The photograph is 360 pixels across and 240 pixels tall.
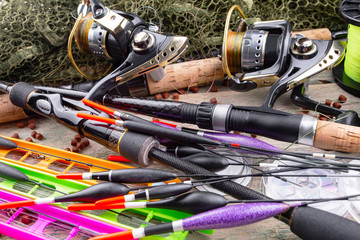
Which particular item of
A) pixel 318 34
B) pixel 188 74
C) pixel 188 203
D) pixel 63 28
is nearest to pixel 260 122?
pixel 188 203

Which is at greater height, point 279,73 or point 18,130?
point 279,73

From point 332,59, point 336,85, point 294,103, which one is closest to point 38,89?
point 294,103

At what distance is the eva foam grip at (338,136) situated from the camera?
1078 mm

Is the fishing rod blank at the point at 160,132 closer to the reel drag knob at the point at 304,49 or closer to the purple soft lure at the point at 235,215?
the purple soft lure at the point at 235,215

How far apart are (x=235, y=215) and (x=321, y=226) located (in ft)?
0.60

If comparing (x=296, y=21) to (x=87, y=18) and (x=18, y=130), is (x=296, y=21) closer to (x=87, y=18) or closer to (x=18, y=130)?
(x=87, y=18)

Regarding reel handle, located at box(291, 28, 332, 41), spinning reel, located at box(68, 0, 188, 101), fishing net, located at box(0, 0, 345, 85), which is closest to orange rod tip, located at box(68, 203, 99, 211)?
spinning reel, located at box(68, 0, 188, 101)

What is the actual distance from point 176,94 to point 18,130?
67cm

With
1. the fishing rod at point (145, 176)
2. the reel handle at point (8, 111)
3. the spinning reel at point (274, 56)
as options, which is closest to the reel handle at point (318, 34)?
the spinning reel at point (274, 56)

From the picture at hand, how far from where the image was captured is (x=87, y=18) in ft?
4.98

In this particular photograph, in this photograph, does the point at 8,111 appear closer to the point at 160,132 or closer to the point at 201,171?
the point at 160,132

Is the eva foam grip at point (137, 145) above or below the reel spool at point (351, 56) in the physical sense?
below

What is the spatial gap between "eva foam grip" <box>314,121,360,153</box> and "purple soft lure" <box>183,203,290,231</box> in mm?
312

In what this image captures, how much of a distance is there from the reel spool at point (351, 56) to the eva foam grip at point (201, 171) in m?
0.77
